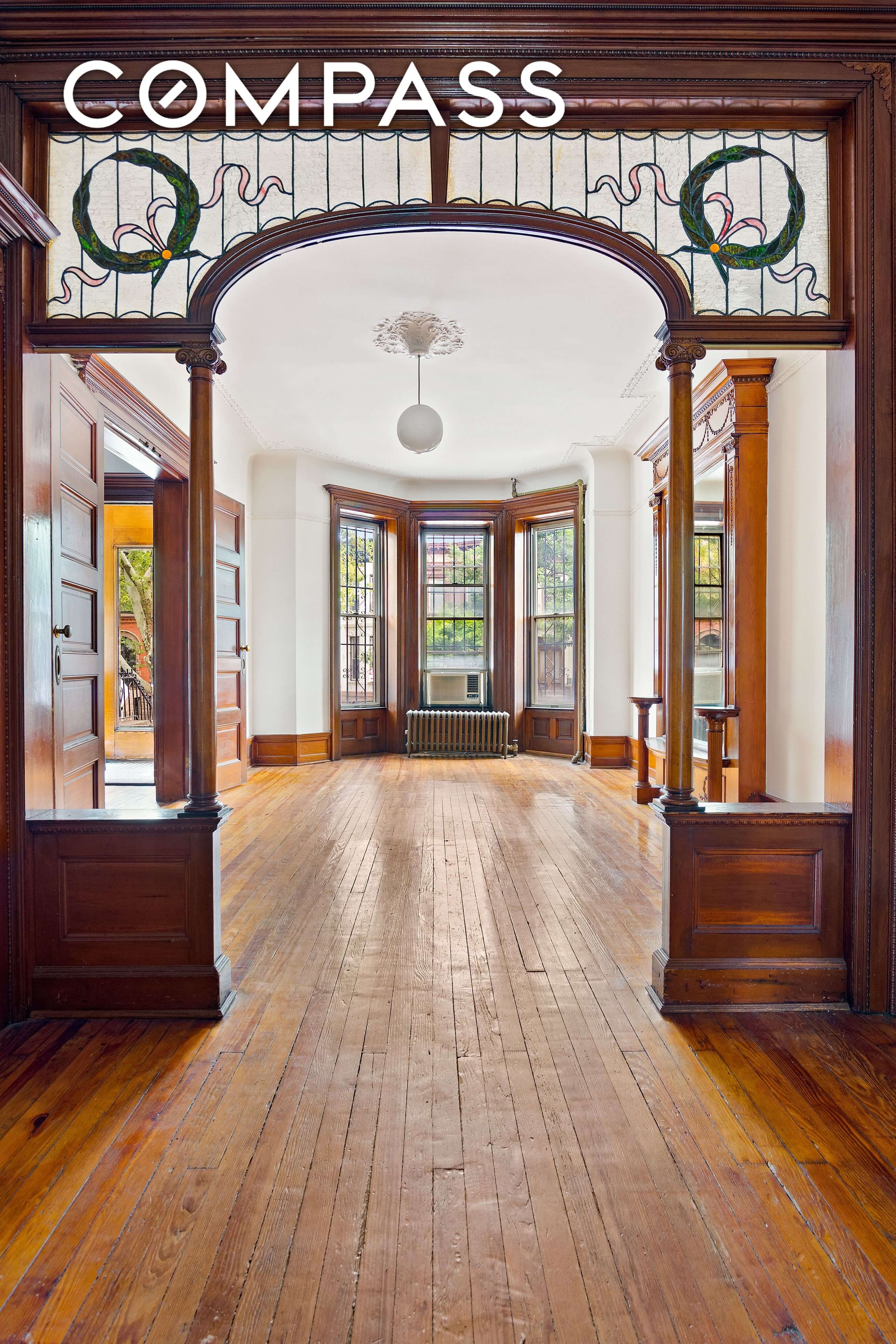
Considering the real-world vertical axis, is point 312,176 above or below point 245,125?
below

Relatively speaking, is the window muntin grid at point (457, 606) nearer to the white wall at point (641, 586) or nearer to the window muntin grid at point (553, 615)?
the window muntin grid at point (553, 615)

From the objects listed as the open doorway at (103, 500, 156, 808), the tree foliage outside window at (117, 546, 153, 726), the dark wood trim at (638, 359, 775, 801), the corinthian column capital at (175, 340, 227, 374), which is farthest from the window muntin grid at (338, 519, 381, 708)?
the corinthian column capital at (175, 340, 227, 374)

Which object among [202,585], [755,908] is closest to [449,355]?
[202,585]

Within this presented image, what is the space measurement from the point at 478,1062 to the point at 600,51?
3.36 meters

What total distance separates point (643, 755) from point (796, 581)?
236cm

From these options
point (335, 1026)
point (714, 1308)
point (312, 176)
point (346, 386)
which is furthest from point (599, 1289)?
point (346, 386)

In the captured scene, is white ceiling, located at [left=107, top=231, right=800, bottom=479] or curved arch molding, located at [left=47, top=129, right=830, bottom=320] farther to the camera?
white ceiling, located at [left=107, top=231, right=800, bottom=479]

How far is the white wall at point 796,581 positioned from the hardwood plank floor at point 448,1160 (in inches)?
66.9

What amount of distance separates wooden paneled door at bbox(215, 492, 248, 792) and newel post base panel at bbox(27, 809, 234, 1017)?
13.3ft

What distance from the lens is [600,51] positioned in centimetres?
267

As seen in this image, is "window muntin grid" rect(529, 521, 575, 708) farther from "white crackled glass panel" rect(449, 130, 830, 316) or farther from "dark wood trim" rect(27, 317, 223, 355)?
"dark wood trim" rect(27, 317, 223, 355)

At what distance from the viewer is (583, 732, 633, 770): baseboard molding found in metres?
8.33

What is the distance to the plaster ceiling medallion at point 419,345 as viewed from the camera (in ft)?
16.3

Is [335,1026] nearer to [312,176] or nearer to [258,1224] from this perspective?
[258,1224]
